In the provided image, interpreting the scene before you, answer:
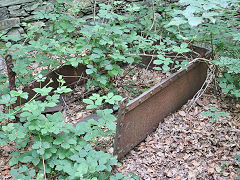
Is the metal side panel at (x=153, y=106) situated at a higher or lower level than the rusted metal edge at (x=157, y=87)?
lower

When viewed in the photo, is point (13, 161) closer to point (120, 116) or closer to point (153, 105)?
point (120, 116)

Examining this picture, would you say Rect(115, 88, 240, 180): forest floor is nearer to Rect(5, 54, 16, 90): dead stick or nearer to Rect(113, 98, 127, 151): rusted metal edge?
Rect(113, 98, 127, 151): rusted metal edge

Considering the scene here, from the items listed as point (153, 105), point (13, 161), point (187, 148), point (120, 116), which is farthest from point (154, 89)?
point (13, 161)

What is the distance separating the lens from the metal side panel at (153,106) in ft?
9.45

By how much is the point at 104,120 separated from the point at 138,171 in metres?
0.70

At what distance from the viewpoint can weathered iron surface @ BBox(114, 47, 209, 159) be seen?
288 centimetres

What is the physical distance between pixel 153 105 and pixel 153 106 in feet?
0.05

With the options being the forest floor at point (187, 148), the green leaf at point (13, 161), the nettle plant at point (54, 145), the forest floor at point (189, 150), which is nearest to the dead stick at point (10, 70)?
the nettle plant at point (54, 145)

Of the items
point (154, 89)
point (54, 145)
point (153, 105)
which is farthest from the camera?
point (153, 105)

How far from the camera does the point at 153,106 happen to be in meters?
3.27

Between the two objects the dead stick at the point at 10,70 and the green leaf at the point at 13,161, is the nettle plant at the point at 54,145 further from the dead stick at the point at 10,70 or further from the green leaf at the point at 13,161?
the dead stick at the point at 10,70

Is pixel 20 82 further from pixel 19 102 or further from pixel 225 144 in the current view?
pixel 225 144

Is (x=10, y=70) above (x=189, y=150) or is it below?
above

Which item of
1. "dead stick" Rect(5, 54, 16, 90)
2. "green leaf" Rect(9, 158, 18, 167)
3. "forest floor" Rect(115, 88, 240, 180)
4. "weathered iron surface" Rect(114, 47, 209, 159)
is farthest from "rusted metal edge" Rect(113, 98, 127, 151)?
"dead stick" Rect(5, 54, 16, 90)
